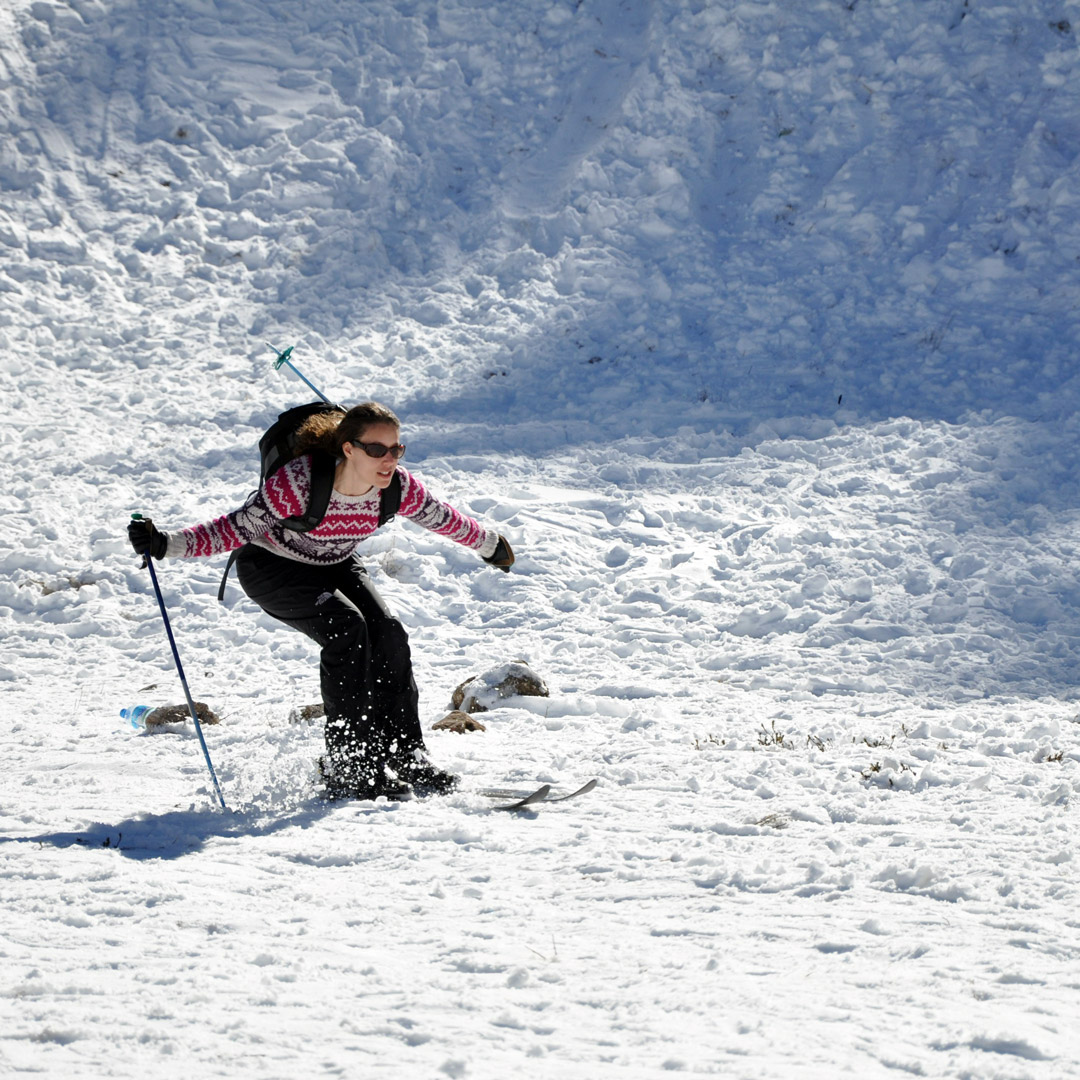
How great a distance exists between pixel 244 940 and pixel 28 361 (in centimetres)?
978

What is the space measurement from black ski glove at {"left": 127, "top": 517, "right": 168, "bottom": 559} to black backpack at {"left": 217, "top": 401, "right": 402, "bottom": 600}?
517mm

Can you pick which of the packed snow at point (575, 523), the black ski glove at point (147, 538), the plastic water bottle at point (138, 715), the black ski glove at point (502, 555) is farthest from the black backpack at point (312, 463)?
the plastic water bottle at point (138, 715)

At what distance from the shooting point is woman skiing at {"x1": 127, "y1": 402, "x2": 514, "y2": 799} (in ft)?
16.2

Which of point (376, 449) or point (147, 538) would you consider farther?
point (376, 449)

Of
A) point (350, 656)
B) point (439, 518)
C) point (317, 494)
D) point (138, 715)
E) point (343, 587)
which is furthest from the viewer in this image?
point (138, 715)

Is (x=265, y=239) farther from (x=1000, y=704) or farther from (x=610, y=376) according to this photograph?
(x=1000, y=704)

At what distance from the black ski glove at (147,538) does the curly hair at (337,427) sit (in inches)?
28.0

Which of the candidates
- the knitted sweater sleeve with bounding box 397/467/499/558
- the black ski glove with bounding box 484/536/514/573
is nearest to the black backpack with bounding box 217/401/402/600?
the knitted sweater sleeve with bounding box 397/467/499/558

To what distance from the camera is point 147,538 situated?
4.80 meters

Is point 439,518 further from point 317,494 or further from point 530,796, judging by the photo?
point 530,796

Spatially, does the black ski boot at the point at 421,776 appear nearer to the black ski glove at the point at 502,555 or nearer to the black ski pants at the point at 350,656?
the black ski pants at the point at 350,656

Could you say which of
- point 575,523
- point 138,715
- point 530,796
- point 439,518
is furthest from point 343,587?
point 575,523

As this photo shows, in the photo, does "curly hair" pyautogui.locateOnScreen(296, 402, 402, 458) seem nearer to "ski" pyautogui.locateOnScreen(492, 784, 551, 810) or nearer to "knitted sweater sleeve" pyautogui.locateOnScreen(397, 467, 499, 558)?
"knitted sweater sleeve" pyautogui.locateOnScreen(397, 467, 499, 558)

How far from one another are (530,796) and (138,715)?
2.74m
